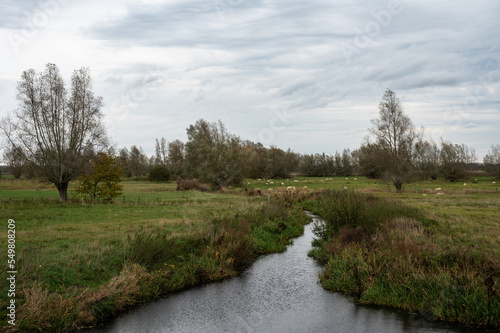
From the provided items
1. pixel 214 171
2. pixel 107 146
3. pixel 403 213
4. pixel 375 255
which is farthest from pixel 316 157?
pixel 375 255

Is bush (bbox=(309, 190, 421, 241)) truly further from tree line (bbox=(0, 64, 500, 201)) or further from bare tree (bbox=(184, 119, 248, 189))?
bare tree (bbox=(184, 119, 248, 189))

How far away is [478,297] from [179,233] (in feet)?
47.4

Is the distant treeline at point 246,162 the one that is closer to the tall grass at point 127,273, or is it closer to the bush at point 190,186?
the bush at point 190,186

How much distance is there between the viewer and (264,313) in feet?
44.9

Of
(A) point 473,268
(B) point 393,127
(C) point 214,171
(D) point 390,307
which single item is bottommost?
(D) point 390,307

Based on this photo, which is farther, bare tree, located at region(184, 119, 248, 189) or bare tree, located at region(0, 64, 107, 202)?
bare tree, located at region(184, 119, 248, 189)

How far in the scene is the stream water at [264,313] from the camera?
1221cm

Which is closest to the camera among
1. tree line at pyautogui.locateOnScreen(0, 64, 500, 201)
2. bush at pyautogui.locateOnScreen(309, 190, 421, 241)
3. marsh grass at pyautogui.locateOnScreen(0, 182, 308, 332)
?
marsh grass at pyautogui.locateOnScreen(0, 182, 308, 332)

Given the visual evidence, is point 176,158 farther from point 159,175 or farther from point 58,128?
point 58,128

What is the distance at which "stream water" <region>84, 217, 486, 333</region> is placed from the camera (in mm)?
12211

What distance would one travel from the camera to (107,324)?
40.5ft

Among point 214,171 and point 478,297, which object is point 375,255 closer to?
point 478,297

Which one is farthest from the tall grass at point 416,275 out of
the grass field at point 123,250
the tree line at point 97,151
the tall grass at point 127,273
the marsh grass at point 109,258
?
the tree line at point 97,151

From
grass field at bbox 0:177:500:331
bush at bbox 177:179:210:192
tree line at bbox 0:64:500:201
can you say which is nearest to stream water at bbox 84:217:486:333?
grass field at bbox 0:177:500:331
